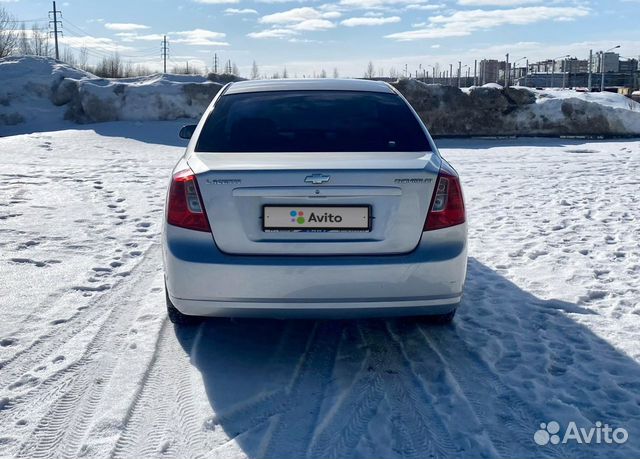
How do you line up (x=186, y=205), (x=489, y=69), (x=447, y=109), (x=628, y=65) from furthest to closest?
(x=489, y=69) < (x=628, y=65) < (x=447, y=109) < (x=186, y=205)

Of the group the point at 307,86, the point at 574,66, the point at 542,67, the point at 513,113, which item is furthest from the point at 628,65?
the point at 307,86

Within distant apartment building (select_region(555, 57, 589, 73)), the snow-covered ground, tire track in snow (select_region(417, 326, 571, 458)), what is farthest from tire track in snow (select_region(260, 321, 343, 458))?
distant apartment building (select_region(555, 57, 589, 73))

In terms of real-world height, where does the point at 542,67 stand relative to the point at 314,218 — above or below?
above

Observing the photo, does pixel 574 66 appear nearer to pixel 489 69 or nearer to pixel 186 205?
pixel 489 69

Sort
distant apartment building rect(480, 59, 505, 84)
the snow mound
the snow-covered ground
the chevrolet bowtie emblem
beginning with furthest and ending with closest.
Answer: distant apartment building rect(480, 59, 505, 84)
the snow mound
the chevrolet bowtie emblem
the snow-covered ground

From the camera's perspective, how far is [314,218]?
10.7 feet

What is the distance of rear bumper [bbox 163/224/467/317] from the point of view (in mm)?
3254

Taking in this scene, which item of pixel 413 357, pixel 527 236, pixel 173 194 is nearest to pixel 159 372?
pixel 173 194

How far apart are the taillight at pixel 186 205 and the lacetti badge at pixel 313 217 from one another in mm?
438

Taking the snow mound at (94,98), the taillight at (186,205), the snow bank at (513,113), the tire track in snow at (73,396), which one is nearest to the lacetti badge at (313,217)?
the taillight at (186,205)

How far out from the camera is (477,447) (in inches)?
108

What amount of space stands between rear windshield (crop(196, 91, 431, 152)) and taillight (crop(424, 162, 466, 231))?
0.47 metres

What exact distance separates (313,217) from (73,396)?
56.5 inches

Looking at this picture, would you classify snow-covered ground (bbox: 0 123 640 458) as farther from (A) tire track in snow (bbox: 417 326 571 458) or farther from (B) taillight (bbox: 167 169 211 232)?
(B) taillight (bbox: 167 169 211 232)
